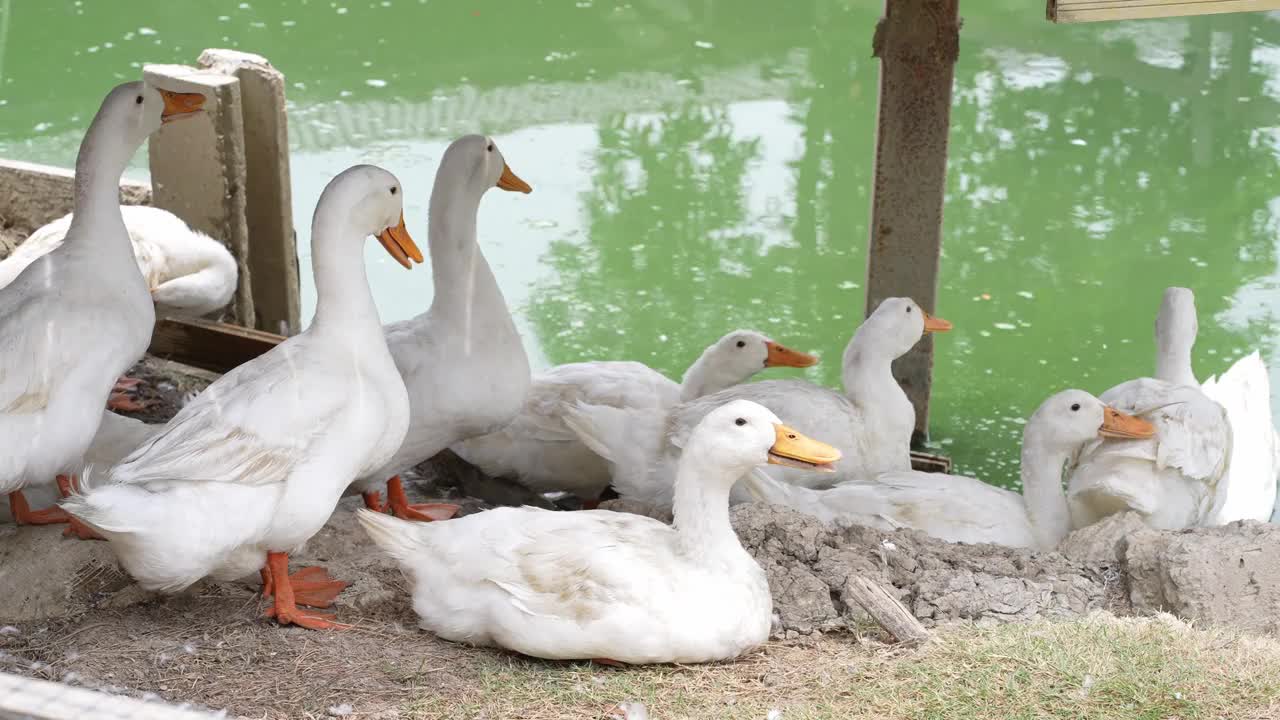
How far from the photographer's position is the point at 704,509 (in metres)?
3.97

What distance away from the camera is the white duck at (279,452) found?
375 cm

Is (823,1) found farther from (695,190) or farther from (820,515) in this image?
(820,515)

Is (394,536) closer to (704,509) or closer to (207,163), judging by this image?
(704,509)

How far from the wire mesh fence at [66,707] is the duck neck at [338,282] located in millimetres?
2449

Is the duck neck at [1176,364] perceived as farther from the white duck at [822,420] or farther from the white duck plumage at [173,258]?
the white duck plumage at [173,258]

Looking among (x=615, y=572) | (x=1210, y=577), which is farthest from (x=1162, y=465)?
(x=615, y=572)

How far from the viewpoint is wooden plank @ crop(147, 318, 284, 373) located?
21.1 ft

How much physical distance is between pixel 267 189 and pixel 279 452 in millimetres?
3164

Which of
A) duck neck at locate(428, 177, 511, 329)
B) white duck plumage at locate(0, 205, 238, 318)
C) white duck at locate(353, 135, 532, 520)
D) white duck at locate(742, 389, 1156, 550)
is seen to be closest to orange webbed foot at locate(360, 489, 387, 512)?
white duck at locate(353, 135, 532, 520)

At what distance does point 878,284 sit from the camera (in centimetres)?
637

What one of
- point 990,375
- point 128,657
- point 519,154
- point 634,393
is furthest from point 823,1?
point 128,657

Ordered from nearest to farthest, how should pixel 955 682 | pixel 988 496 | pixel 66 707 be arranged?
pixel 66 707 → pixel 955 682 → pixel 988 496

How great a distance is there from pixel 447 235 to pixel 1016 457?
10.9 ft

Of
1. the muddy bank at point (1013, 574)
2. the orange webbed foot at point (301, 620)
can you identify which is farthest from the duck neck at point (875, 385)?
the orange webbed foot at point (301, 620)
